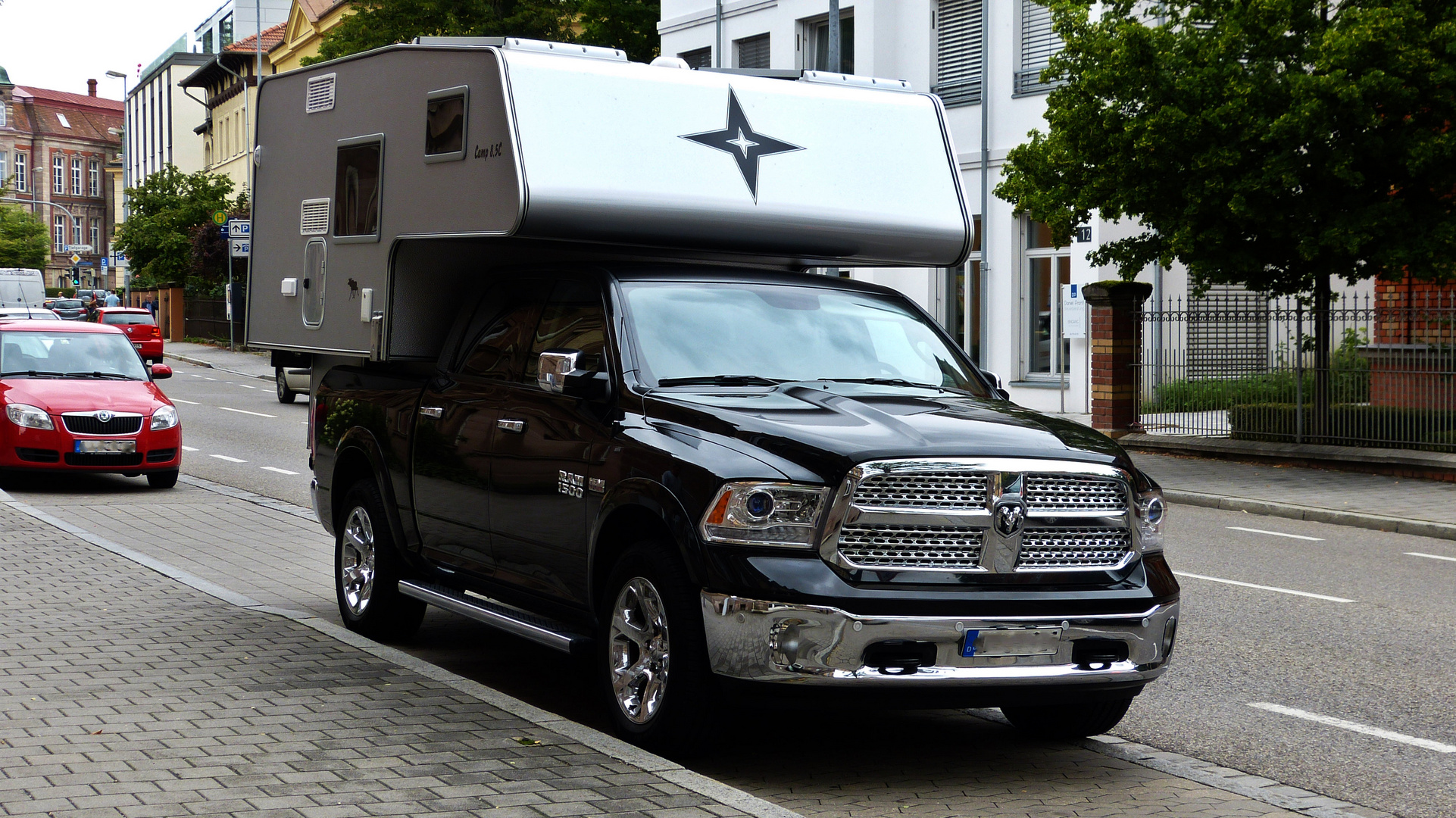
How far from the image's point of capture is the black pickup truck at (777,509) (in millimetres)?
5438

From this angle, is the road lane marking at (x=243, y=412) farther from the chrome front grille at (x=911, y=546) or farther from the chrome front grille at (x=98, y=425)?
the chrome front grille at (x=911, y=546)

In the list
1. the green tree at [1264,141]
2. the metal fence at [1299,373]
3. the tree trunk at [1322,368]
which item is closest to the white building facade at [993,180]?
the metal fence at [1299,373]

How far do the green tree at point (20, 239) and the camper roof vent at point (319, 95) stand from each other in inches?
3718

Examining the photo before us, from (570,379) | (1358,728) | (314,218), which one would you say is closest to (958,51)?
(314,218)

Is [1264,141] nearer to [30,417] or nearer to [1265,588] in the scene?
[1265,588]

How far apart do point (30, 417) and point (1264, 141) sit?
41.6ft

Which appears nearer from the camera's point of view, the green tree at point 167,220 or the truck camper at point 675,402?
the truck camper at point 675,402

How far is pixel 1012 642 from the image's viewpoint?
547 centimetres

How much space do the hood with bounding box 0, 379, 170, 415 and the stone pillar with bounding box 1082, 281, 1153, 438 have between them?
12.0m

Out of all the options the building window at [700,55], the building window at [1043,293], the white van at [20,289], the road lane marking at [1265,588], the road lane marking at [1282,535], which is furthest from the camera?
the white van at [20,289]

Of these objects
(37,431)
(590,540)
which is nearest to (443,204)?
(590,540)

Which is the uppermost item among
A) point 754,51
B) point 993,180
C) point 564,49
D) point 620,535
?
point 754,51

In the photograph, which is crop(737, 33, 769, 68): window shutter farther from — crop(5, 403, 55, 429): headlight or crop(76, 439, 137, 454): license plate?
crop(5, 403, 55, 429): headlight

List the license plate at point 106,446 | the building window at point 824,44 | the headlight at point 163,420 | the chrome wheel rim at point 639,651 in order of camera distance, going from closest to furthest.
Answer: the chrome wheel rim at point 639,651 < the license plate at point 106,446 < the headlight at point 163,420 < the building window at point 824,44
